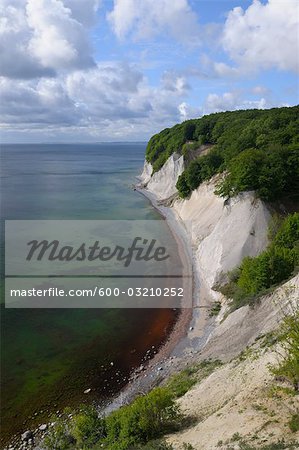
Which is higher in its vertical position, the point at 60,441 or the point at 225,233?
the point at 225,233

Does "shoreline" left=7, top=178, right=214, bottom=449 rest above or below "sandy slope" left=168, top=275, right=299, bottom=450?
below

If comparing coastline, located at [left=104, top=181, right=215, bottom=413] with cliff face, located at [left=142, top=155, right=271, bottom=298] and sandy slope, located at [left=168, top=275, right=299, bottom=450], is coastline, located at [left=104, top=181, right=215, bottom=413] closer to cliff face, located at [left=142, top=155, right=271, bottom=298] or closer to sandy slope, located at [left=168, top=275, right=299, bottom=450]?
cliff face, located at [left=142, top=155, right=271, bottom=298]

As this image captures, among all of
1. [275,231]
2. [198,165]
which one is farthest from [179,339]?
[198,165]

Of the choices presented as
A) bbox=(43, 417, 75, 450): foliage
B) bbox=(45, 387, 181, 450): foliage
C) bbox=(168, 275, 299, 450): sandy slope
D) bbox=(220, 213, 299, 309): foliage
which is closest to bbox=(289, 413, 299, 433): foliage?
bbox=(168, 275, 299, 450): sandy slope

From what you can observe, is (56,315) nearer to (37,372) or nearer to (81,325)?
(81,325)

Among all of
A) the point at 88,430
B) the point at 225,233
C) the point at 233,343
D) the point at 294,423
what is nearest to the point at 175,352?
the point at 233,343

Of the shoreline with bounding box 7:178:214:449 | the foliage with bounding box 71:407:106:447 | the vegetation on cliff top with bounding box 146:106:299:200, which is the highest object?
the vegetation on cliff top with bounding box 146:106:299:200

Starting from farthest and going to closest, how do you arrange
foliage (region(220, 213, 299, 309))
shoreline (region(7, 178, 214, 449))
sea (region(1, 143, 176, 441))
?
foliage (region(220, 213, 299, 309)) < shoreline (region(7, 178, 214, 449)) < sea (region(1, 143, 176, 441))

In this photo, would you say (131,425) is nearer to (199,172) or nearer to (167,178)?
(199,172)

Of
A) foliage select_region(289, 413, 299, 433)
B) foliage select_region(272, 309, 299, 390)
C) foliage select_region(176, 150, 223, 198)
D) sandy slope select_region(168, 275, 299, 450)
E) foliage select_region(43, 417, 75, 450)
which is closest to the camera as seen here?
foliage select_region(289, 413, 299, 433)
